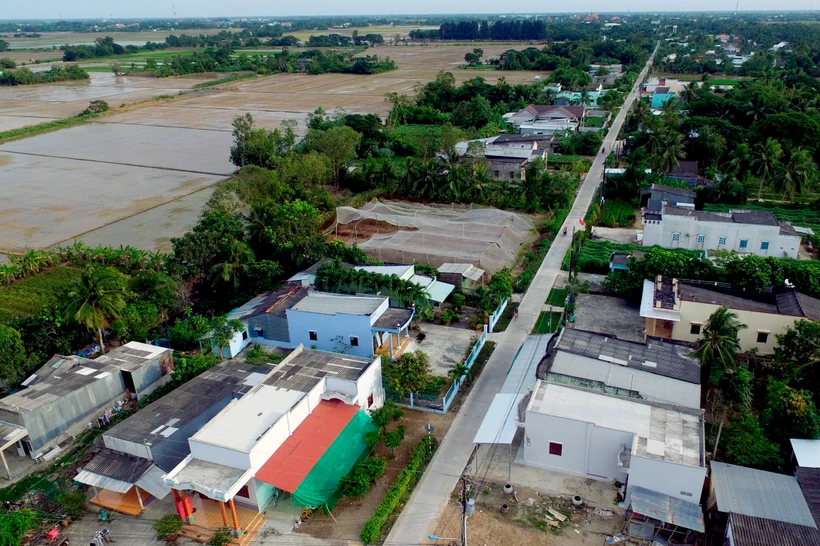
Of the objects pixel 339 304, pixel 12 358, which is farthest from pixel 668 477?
pixel 12 358

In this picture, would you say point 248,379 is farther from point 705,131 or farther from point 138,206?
point 705,131

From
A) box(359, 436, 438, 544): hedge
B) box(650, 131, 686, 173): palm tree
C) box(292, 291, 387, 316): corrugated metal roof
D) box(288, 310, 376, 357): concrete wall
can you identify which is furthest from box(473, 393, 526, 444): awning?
box(650, 131, 686, 173): palm tree

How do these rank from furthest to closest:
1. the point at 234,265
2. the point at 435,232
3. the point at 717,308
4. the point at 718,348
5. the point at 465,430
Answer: the point at 435,232, the point at 234,265, the point at 717,308, the point at 718,348, the point at 465,430

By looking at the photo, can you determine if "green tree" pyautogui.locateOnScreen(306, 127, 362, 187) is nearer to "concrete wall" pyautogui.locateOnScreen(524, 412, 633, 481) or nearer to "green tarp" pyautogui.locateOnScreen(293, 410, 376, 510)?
"green tarp" pyautogui.locateOnScreen(293, 410, 376, 510)

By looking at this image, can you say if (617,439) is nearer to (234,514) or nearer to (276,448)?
(276,448)

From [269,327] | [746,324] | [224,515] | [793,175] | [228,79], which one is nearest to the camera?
[224,515]

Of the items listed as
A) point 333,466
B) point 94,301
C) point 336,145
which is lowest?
point 333,466

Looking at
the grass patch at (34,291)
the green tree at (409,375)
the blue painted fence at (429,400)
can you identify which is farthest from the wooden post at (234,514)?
the grass patch at (34,291)
